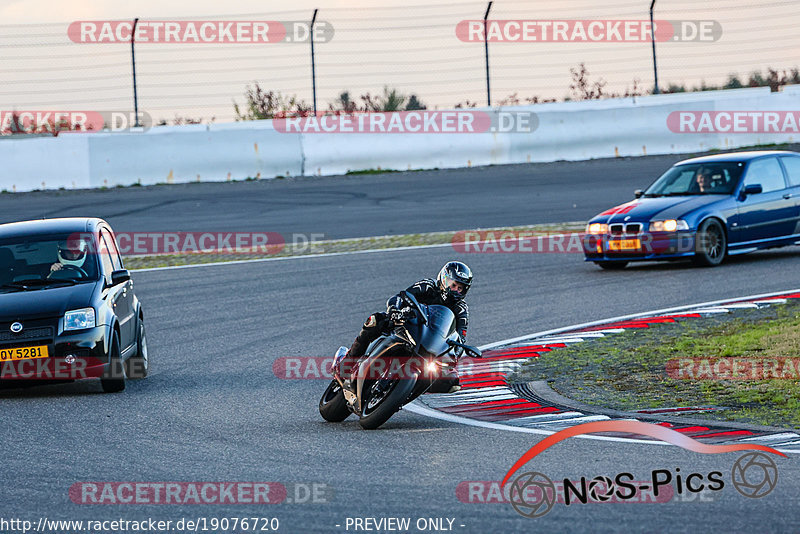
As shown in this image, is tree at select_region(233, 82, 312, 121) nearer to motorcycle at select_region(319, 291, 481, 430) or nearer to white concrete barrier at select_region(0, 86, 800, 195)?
white concrete barrier at select_region(0, 86, 800, 195)

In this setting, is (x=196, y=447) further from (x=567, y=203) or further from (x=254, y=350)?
(x=567, y=203)

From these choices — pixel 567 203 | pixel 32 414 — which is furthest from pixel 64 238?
pixel 567 203

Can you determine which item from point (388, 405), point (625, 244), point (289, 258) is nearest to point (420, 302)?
point (388, 405)

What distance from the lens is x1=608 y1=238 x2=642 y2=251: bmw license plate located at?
1695cm

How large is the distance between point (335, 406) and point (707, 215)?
9.11 metres

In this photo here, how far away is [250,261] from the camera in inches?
794

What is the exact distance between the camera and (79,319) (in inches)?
420

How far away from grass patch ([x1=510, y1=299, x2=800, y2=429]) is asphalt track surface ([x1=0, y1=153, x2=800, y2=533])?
1.32 metres

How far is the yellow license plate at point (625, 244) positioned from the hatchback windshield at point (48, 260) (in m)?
7.94

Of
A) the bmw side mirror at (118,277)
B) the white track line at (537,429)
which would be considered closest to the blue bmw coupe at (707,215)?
the white track line at (537,429)

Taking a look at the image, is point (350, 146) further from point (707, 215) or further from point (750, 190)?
point (707, 215)

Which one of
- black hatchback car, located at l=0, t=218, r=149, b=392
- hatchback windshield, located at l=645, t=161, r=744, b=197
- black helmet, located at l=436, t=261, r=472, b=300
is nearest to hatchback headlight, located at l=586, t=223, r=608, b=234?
hatchback windshield, located at l=645, t=161, r=744, b=197

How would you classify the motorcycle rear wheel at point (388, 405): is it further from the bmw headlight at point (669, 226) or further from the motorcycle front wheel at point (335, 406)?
the bmw headlight at point (669, 226)

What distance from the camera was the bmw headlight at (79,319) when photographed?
10.6m
